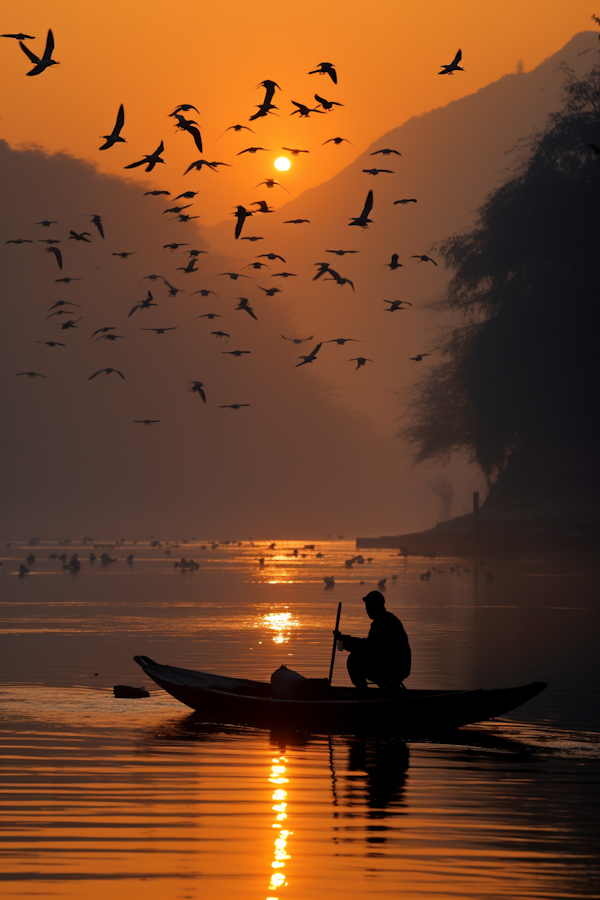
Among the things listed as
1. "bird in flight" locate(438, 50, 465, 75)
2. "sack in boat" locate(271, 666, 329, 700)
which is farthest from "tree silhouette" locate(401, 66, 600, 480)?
"sack in boat" locate(271, 666, 329, 700)

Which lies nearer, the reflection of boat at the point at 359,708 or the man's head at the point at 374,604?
the reflection of boat at the point at 359,708

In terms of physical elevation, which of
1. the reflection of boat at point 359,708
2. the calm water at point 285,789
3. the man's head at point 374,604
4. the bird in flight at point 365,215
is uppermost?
the bird in flight at point 365,215

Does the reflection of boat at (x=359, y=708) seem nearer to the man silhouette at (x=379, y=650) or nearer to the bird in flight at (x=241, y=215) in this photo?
the man silhouette at (x=379, y=650)

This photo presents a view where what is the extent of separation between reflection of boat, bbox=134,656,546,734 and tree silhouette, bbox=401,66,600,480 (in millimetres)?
59828

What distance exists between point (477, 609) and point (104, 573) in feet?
141

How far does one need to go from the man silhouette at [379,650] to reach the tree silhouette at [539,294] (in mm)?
59881

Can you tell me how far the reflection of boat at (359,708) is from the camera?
60.3ft

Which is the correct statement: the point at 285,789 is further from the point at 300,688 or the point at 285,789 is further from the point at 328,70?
the point at 328,70

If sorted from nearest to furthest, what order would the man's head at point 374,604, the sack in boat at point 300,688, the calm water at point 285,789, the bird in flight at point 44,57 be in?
the calm water at point 285,789 < the man's head at point 374,604 < the sack in boat at point 300,688 < the bird in flight at point 44,57

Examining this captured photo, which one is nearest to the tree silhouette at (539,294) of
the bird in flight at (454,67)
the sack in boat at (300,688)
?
the bird in flight at (454,67)

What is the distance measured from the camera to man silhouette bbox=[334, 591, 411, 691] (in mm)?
19125

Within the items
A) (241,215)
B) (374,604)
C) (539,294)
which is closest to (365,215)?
(241,215)

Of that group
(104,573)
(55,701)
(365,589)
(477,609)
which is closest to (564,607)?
(477,609)

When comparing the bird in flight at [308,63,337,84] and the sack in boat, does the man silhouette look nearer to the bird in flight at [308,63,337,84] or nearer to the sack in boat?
the sack in boat
